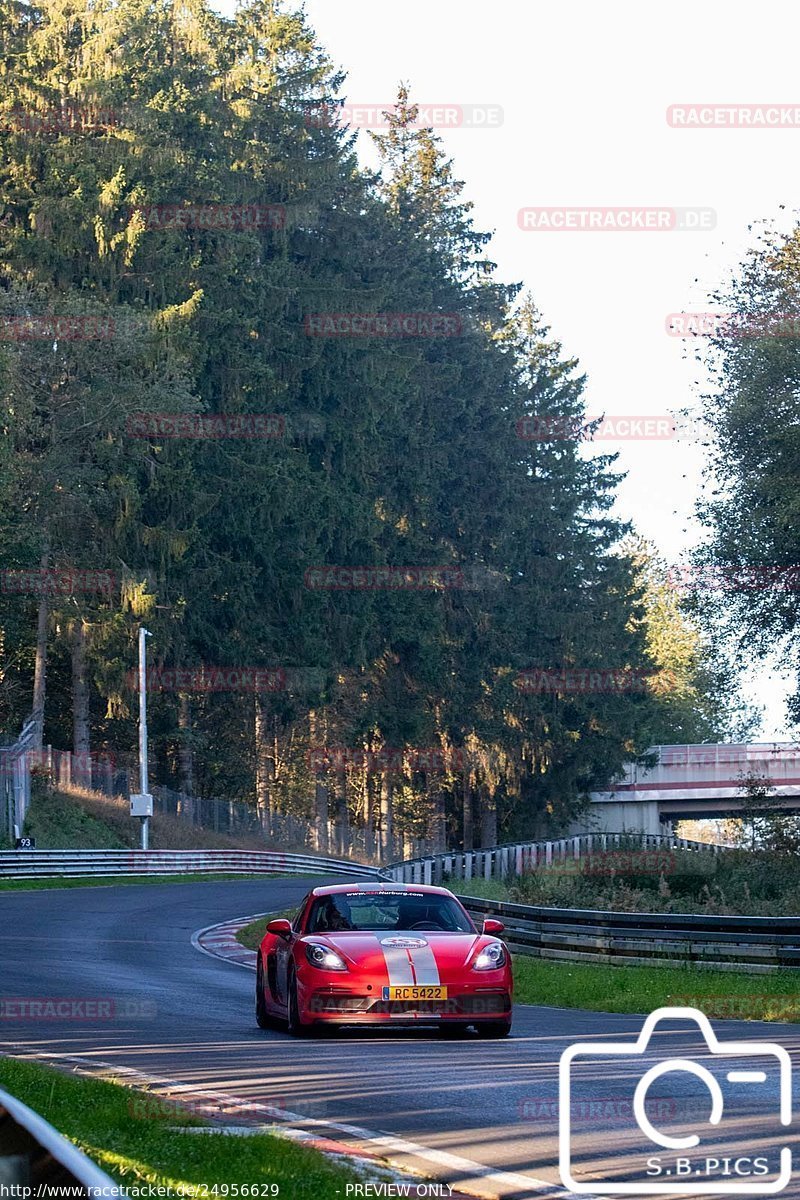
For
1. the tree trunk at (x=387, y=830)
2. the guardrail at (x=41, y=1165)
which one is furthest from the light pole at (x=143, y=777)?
the guardrail at (x=41, y=1165)

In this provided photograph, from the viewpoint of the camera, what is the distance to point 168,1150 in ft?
27.8

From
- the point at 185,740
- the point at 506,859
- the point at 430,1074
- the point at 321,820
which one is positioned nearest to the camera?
the point at 430,1074

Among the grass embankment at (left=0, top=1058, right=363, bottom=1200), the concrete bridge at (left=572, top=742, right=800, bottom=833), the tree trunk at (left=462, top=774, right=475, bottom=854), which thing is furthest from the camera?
the concrete bridge at (left=572, top=742, right=800, bottom=833)

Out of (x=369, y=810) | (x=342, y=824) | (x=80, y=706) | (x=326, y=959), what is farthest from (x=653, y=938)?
(x=369, y=810)

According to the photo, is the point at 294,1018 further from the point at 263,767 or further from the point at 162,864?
the point at 263,767

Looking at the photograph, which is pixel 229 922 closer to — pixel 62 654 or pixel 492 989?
pixel 492 989

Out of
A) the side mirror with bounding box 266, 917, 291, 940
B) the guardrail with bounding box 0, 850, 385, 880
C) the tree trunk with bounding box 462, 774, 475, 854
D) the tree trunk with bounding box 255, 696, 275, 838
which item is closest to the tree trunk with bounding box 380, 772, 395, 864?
Answer: the tree trunk with bounding box 462, 774, 475, 854

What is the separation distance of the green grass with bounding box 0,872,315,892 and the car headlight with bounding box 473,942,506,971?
2808 centimetres

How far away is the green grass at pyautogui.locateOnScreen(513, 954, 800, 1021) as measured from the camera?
58.7 ft

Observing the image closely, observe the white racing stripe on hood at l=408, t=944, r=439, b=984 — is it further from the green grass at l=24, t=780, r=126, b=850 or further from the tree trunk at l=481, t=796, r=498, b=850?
the tree trunk at l=481, t=796, r=498, b=850

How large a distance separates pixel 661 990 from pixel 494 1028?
5.11 m

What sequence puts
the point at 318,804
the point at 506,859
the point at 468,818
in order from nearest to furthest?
the point at 506,859 → the point at 318,804 → the point at 468,818

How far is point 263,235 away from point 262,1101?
60.2 metres

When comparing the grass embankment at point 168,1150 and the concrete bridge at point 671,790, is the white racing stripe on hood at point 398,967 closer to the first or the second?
the grass embankment at point 168,1150
